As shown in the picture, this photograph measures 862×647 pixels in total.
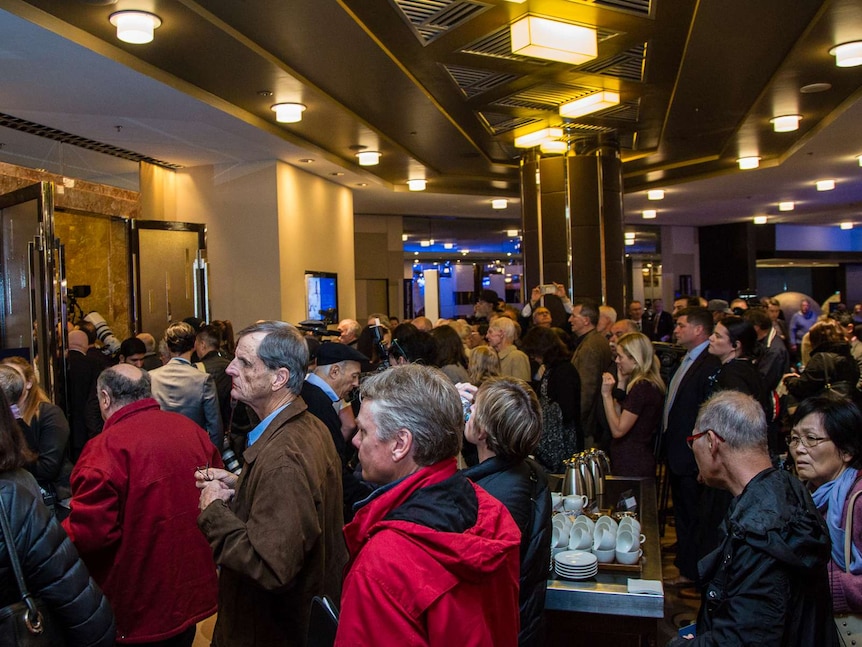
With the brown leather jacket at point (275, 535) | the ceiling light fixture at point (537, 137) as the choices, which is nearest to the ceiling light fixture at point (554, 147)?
the ceiling light fixture at point (537, 137)

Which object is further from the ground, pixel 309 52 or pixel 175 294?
pixel 309 52

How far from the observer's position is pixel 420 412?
1.77 meters

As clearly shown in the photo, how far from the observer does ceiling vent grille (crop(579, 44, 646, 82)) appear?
6.73m

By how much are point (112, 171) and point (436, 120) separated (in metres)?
4.10

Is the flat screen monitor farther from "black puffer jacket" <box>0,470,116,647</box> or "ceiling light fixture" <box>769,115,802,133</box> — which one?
"black puffer jacket" <box>0,470,116,647</box>

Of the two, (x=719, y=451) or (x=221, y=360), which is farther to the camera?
(x=221, y=360)

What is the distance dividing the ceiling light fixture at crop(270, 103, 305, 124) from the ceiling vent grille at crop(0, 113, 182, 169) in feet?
7.48

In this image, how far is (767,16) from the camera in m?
5.86

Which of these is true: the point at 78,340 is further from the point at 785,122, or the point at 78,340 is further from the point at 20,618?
the point at 785,122

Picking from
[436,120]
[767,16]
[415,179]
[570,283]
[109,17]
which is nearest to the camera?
[109,17]

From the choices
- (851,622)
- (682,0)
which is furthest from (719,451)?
(682,0)

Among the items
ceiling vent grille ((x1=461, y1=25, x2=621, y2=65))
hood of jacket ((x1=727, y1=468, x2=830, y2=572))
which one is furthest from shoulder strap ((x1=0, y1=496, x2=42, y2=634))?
ceiling vent grille ((x1=461, y1=25, x2=621, y2=65))

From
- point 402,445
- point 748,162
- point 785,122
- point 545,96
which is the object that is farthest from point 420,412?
point 748,162

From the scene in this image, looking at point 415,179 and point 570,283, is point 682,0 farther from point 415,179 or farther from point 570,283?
point 415,179
